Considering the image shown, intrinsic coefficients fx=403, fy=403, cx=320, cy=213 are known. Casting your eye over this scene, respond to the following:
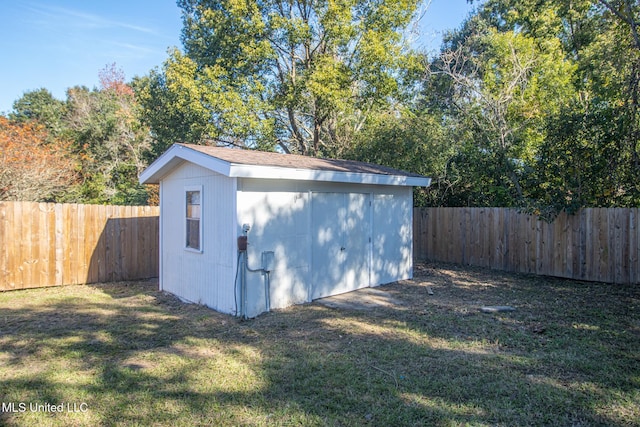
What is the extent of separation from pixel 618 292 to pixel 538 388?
5.55 meters

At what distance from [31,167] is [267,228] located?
34.3ft

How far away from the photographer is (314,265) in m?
7.26

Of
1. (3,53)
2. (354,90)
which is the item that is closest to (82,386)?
(354,90)

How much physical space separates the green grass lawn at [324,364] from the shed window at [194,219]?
1.10 m

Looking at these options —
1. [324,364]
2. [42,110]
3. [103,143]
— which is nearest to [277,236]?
[324,364]

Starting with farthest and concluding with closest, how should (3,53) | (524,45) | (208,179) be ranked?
(3,53) → (524,45) → (208,179)

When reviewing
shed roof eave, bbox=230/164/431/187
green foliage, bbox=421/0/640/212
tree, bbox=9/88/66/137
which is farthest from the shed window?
tree, bbox=9/88/66/137

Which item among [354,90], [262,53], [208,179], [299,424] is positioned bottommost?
[299,424]

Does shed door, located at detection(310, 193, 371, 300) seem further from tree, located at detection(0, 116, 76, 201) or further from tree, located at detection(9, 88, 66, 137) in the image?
tree, located at detection(9, 88, 66, 137)

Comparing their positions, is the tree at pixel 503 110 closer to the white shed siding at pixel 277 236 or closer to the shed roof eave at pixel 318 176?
the shed roof eave at pixel 318 176

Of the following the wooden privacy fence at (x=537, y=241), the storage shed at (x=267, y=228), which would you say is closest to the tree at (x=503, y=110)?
the wooden privacy fence at (x=537, y=241)

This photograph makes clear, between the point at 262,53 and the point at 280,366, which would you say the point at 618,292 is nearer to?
the point at 280,366

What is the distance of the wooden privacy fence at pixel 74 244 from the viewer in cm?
789

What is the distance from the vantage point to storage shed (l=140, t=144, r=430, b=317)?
6.18m
